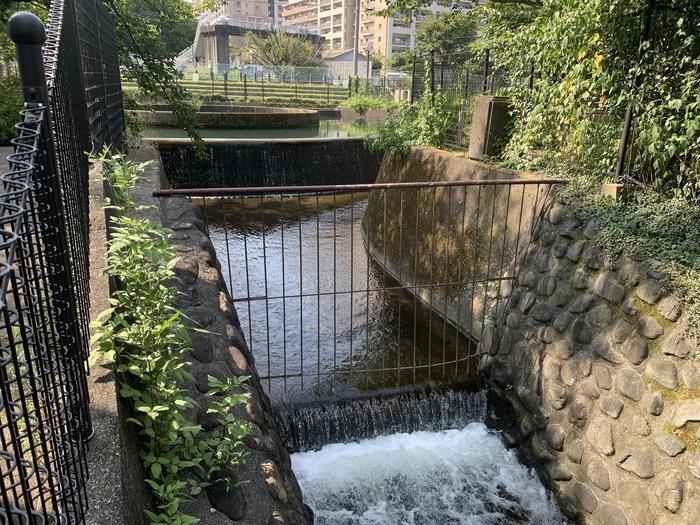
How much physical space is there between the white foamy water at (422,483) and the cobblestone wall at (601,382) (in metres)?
0.27

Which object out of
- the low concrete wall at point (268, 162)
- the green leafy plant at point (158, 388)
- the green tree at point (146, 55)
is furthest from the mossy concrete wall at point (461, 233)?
the low concrete wall at point (268, 162)

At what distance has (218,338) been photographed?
12.8ft

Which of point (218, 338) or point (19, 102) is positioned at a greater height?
point (19, 102)

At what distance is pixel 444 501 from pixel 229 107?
2405cm

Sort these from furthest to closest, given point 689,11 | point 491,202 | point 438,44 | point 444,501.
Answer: point 438,44, point 491,202, point 689,11, point 444,501

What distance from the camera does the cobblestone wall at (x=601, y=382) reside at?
371cm

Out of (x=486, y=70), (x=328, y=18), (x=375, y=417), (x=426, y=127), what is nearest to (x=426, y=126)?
(x=426, y=127)

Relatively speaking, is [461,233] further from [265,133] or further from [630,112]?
[265,133]

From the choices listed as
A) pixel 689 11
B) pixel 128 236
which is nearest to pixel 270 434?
pixel 128 236

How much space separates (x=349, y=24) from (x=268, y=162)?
81.2m

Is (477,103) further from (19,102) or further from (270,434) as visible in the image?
(19,102)

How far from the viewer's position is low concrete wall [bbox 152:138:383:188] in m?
12.9

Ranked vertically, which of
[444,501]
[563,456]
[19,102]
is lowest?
[444,501]

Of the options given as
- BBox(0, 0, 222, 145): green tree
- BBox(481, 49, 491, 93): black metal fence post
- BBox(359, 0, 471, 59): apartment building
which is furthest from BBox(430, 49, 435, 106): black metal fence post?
BBox(359, 0, 471, 59): apartment building
